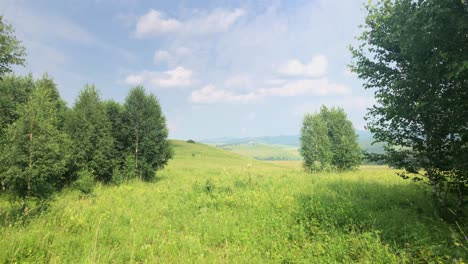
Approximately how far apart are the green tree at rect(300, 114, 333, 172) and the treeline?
23120 mm

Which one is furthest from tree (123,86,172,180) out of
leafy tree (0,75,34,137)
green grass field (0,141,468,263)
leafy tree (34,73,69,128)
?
green grass field (0,141,468,263)

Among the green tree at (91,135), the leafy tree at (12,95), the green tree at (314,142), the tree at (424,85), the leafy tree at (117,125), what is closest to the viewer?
the tree at (424,85)

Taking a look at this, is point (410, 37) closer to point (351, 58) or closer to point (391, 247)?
point (351, 58)

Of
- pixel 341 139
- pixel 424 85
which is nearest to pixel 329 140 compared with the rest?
pixel 341 139

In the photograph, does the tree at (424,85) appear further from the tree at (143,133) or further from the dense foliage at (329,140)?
the dense foliage at (329,140)

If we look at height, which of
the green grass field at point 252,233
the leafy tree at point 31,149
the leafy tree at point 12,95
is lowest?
the green grass field at point 252,233

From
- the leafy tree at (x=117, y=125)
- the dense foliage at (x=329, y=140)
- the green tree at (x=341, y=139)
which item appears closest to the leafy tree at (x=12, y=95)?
the leafy tree at (x=117, y=125)

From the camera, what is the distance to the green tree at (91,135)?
60.7ft

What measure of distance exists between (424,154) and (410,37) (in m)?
4.24

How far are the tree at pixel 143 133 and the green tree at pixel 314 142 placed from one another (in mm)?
23667

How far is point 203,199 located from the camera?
12.0m

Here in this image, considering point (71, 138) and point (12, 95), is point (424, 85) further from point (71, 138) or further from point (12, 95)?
point (12, 95)

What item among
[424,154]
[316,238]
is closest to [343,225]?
[316,238]

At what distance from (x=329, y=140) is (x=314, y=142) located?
9.02 ft
